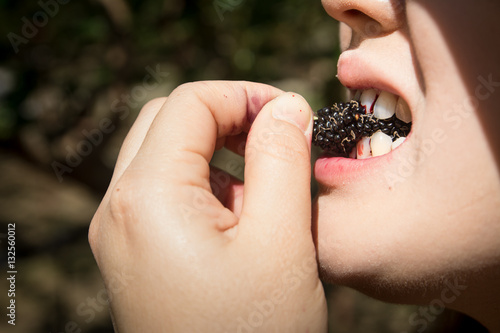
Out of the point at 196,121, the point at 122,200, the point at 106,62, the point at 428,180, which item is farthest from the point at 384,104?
the point at 106,62

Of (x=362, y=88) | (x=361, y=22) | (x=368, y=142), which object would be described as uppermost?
(x=361, y=22)

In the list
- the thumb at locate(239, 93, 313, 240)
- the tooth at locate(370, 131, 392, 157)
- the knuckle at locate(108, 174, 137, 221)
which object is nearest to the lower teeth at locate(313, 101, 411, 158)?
the tooth at locate(370, 131, 392, 157)

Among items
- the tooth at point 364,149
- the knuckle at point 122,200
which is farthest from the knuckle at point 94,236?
the tooth at point 364,149

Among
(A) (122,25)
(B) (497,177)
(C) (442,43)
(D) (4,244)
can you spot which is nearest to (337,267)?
(B) (497,177)

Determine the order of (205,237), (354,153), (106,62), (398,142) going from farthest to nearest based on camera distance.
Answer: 1. (106,62)
2. (354,153)
3. (398,142)
4. (205,237)

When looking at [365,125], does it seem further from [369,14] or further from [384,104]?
[369,14]

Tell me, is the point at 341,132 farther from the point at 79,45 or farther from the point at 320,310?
the point at 79,45

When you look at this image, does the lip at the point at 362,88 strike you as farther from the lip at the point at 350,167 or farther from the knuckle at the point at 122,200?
the knuckle at the point at 122,200
